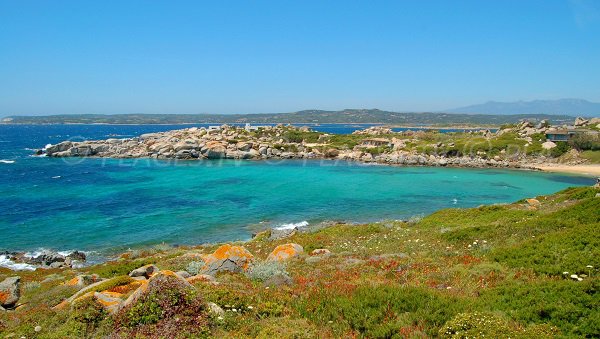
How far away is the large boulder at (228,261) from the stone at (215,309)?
18.8 feet

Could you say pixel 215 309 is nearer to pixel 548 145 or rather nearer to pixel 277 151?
pixel 277 151

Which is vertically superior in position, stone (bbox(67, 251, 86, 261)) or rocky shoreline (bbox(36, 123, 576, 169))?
rocky shoreline (bbox(36, 123, 576, 169))

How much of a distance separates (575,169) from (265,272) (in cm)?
8417

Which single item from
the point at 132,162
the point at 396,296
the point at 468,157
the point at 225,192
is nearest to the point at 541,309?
the point at 396,296

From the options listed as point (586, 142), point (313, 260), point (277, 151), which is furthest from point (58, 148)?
point (586, 142)

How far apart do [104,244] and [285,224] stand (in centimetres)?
1663

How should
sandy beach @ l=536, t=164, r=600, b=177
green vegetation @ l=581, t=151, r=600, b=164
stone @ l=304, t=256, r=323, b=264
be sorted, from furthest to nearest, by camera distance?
green vegetation @ l=581, t=151, r=600, b=164
sandy beach @ l=536, t=164, r=600, b=177
stone @ l=304, t=256, r=323, b=264

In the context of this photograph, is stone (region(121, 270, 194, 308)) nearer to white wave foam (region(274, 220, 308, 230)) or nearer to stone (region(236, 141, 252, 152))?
white wave foam (region(274, 220, 308, 230))

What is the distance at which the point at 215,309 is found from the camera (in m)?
9.62

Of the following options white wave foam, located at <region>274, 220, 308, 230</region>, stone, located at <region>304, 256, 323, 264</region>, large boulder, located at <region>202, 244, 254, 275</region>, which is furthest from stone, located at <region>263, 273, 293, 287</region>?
white wave foam, located at <region>274, 220, 308, 230</region>

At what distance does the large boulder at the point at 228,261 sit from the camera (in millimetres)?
15766

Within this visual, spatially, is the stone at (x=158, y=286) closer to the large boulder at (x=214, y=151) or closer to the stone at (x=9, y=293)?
the stone at (x=9, y=293)

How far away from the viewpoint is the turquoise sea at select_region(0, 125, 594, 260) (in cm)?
3600

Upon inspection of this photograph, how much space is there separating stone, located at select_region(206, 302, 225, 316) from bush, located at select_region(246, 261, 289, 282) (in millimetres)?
4417
